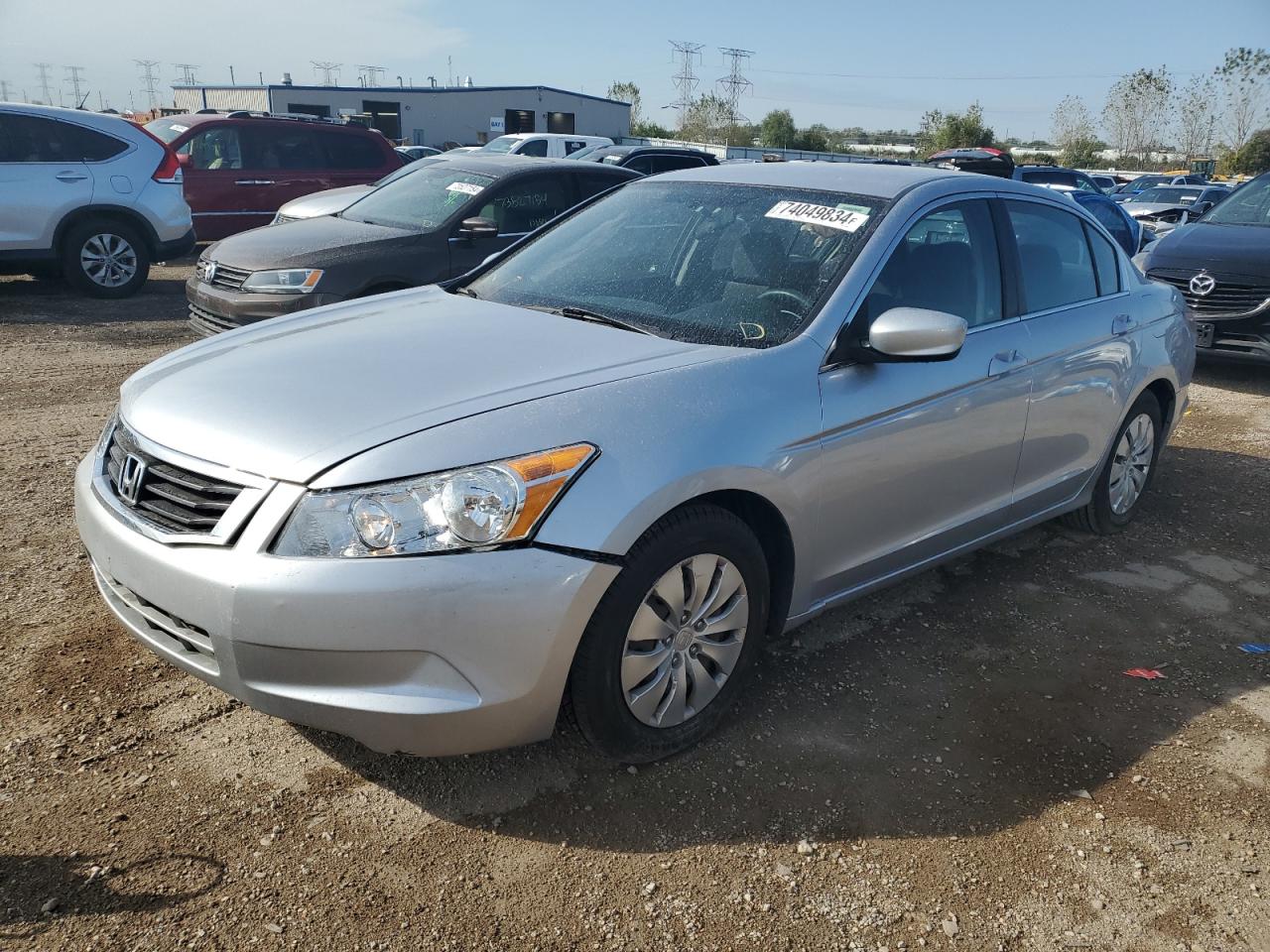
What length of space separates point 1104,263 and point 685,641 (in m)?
3.04

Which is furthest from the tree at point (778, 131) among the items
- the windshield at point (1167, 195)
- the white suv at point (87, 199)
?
the white suv at point (87, 199)

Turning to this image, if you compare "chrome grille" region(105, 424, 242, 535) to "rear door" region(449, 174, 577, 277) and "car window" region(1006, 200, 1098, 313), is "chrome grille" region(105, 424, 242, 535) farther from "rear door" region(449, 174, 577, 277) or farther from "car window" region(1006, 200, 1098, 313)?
"rear door" region(449, 174, 577, 277)

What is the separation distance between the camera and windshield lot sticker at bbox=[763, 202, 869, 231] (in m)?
3.52

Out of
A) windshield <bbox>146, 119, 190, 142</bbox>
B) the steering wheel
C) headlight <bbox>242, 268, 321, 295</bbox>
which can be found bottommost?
headlight <bbox>242, 268, 321, 295</bbox>

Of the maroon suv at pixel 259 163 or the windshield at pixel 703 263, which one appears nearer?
the windshield at pixel 703 263

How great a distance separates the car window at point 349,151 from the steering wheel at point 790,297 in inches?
440

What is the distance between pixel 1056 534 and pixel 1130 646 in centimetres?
119

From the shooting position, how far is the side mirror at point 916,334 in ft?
10.2

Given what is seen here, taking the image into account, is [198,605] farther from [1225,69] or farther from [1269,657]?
[1225,69]

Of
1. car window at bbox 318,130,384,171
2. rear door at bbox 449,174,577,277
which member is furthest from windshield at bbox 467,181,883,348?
car window at bbox 318,130,384,171

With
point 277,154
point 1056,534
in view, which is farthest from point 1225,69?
point 1056,534

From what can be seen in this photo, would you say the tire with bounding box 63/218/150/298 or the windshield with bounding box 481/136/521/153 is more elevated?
the windshield with bounding box 481/136/521/153

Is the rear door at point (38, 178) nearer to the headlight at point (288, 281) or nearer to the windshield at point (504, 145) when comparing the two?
the headlight at point (288, 281)

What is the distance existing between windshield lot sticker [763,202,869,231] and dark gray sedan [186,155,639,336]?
3591 millimetres
